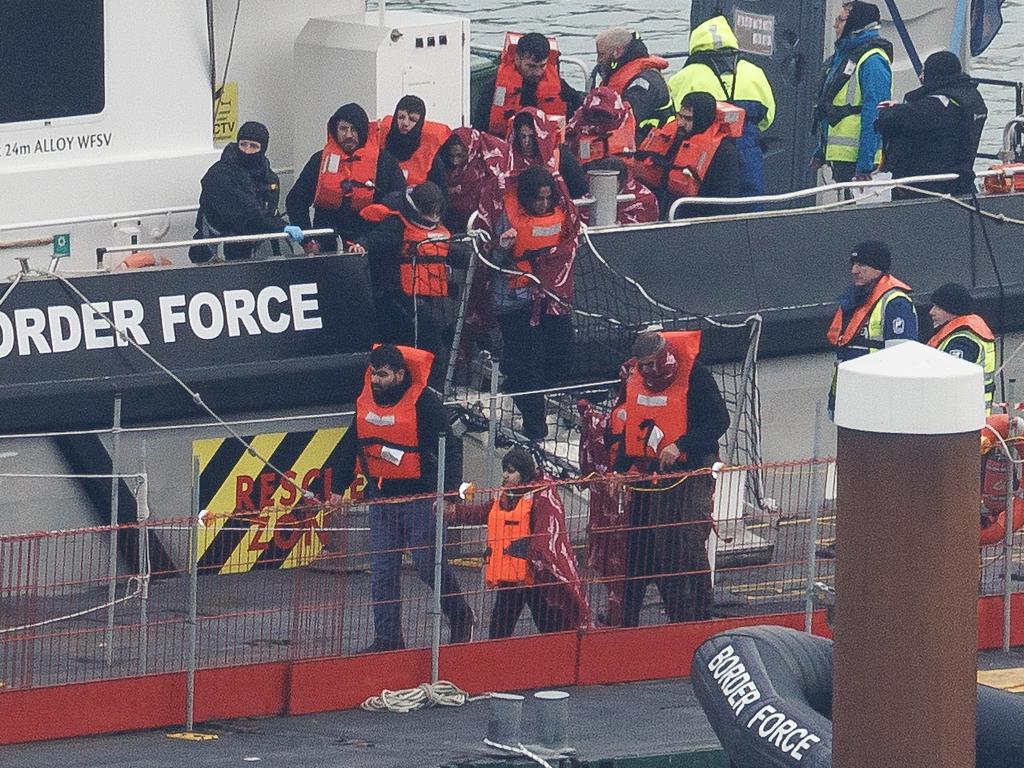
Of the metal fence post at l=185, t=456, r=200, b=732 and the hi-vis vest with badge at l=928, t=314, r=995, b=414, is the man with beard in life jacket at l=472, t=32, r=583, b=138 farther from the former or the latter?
the metal fence post at l=185, t=456, r=200, b=732

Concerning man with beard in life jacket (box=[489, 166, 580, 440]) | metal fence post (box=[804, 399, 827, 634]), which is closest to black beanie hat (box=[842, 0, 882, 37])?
man with beard in life jacket (box=[489, 166, 580, 440])

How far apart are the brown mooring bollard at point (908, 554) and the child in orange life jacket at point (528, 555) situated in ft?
13.8

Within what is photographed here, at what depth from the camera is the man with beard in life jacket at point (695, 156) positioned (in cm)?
1159

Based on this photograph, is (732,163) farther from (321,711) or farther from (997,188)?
(321,711)

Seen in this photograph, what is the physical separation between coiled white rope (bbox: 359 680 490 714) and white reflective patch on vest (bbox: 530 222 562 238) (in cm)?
250

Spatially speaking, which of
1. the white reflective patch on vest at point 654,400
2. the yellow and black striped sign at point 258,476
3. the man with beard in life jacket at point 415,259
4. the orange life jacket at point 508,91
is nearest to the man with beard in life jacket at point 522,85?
the orange life jacket at point 508,91

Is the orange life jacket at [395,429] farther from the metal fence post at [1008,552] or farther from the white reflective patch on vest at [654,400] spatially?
the metal fence post at [1008,552]

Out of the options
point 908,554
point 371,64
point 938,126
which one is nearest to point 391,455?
point 371,64

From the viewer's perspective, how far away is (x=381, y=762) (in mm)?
7922

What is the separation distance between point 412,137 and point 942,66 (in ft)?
8.58

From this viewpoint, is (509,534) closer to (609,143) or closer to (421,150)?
(421,150)

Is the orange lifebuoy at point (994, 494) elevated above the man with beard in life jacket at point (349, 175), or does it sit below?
below

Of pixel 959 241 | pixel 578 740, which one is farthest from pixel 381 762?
pixel 959 241

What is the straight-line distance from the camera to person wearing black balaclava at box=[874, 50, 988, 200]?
11.9 m
